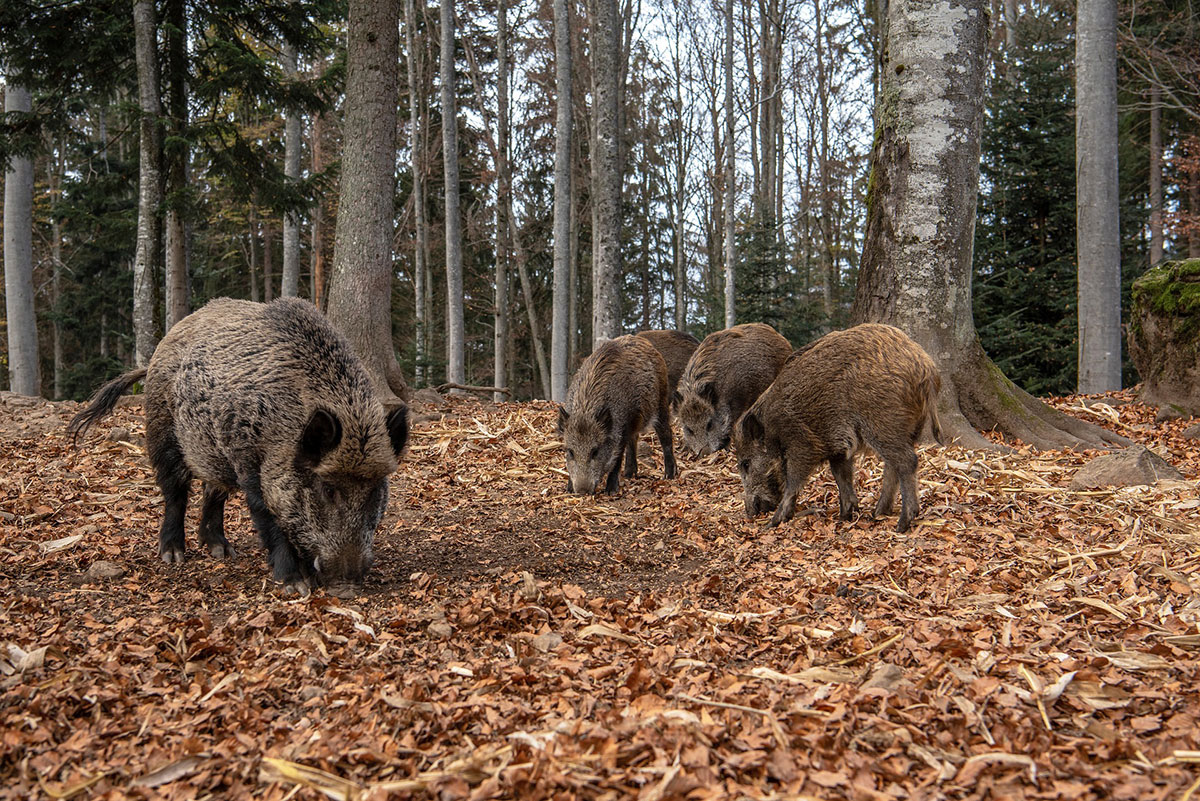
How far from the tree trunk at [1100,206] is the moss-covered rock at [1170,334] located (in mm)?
3466

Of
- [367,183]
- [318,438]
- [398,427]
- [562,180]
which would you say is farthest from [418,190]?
[318,438]

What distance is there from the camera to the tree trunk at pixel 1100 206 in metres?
13.1

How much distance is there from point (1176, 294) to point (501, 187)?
19.2 metres

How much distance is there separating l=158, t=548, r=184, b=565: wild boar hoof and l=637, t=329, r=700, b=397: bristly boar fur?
21.1 feet

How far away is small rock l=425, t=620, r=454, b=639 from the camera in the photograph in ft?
12.4

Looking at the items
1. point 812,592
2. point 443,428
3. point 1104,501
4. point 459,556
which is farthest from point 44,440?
point 1104,501

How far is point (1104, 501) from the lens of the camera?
5.45 metres

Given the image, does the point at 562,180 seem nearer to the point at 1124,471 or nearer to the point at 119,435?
the point at 119,435

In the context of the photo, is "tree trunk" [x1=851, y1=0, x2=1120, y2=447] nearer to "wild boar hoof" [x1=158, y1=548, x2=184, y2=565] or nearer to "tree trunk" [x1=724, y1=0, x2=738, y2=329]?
"wild boar hoof" [x1=158, y1=548, x2=184, y2=565]

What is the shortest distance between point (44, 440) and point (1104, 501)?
34.6 feet

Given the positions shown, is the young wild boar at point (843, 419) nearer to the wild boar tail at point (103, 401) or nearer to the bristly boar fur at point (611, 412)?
the bristly boar fur at point (611, 412)

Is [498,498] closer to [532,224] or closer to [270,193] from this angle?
[270,193]

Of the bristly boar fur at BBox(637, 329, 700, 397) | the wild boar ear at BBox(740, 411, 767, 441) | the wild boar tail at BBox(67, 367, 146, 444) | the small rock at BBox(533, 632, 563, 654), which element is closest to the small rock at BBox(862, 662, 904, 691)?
the small rock at BBox(533, 632, 563, 654)

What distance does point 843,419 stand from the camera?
5852 millimetres
